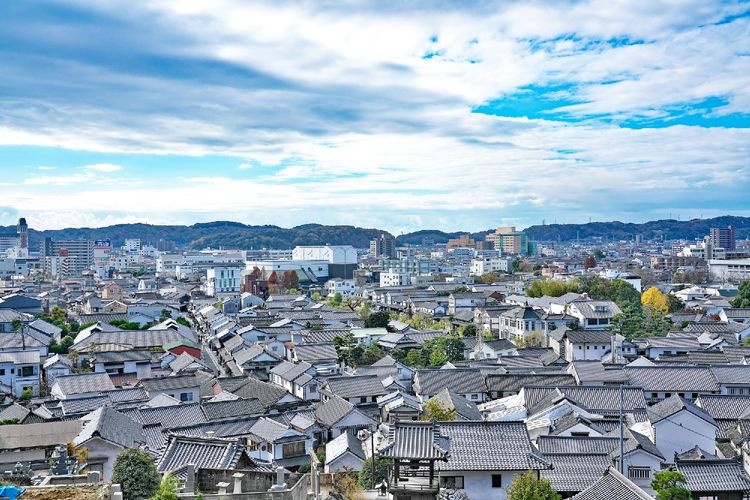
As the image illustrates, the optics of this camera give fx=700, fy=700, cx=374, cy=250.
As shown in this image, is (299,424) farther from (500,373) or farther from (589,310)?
(589,310)

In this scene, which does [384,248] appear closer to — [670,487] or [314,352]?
[314,352]

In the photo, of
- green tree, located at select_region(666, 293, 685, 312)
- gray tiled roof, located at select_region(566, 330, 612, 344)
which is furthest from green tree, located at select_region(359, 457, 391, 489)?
green tree, located at select_region(666, 293, 685, 312)

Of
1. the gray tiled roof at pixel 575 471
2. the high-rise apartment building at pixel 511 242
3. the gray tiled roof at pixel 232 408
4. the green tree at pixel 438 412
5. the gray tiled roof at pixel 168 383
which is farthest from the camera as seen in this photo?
the high-rise apartment building at pixel 511 242

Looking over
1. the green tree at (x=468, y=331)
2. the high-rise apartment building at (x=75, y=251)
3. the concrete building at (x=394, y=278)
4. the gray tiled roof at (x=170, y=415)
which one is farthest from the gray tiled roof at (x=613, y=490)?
the high-rise apartment building at (x=75, y=251)

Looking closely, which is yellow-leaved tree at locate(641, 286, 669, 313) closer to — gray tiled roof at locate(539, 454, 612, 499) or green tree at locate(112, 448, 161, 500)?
gray tiled roof at locate(539, 454, 612, 499)

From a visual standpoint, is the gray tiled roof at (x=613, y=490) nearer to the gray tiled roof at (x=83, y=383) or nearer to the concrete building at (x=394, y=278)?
the gray tiled roof at (x=83, y=383)
